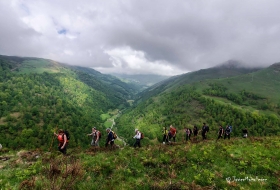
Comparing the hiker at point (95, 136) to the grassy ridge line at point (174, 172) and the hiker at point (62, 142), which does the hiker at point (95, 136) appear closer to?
the hiker at point (62, 142)

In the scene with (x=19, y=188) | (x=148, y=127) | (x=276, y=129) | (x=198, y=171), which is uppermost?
(x=198, y=171)

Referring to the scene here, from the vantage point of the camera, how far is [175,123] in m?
166

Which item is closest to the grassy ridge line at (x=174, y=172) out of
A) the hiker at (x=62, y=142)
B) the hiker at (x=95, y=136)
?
the hiker at (x=62, y=142)

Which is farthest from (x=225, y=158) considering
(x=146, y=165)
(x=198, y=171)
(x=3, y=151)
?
(x=3, y=151)

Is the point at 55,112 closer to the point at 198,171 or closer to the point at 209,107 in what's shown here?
the point at 209,107

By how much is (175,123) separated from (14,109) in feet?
492

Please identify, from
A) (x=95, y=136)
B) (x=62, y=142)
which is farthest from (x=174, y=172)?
(x=95, y=136)

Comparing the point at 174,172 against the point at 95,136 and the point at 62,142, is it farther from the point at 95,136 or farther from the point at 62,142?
the point at 95,136

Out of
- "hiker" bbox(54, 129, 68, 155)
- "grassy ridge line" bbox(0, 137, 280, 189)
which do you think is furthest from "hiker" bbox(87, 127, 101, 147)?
"grassy ridge line" bbox(0, 137, 280, 189)

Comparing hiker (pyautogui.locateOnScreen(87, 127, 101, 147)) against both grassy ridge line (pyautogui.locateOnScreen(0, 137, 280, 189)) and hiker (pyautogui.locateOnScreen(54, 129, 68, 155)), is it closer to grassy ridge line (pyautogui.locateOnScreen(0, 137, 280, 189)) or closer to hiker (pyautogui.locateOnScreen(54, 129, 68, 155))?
hiker (pyautogui.locateOnScreen(54, 129, 68, 155))

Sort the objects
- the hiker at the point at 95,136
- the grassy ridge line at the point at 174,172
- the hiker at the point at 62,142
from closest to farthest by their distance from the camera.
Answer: the grassy ridge line at the point at 174,172 → the hiker at the point at 62,142 → the hiker at the point at 95,136

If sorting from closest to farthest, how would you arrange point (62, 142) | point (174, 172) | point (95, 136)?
point (174, 172) → point (62, 142) → point (95, 136)

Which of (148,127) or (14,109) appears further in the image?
(148,127)

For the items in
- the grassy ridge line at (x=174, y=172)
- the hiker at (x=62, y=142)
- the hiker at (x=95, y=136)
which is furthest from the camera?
the hiker at (x=95, y=136)
